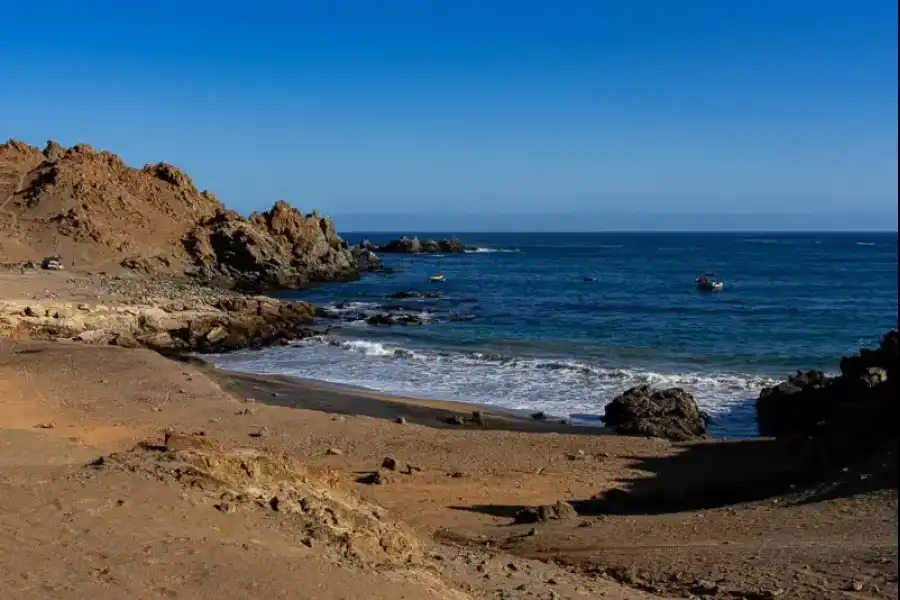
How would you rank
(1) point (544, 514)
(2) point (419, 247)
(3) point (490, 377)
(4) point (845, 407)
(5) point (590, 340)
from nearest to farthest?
(1) point (544, 514)
(4) point (845, 407)
(3) point (490, 377)
(5) point (590, 340)
(2) point (419, 247)

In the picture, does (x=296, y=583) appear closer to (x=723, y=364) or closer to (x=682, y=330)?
(x=723, y=364)

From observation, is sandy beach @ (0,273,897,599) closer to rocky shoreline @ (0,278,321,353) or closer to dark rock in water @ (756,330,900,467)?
dark rock in water @ (756,330,900,467)

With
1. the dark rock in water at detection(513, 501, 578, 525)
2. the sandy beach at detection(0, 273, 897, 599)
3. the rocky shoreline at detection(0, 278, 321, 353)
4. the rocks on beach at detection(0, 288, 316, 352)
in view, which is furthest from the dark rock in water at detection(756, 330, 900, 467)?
the rocks on beach at detection(0, 288, 316, 352)

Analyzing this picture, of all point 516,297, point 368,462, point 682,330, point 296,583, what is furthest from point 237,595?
point 516,297

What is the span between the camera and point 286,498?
30.1 ft

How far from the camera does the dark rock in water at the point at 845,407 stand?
41.4 ft

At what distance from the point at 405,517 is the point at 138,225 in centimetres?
5424

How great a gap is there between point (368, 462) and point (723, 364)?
1965cm

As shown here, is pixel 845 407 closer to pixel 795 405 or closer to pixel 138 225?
pixel 795 405

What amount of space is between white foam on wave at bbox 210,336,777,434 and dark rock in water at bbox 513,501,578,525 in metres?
10.2

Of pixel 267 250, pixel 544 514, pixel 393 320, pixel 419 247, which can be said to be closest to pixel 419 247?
pixel 419 247

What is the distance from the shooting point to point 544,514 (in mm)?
11789

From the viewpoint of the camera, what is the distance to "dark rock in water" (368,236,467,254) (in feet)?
392

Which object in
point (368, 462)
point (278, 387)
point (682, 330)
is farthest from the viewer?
point (682, 330)
